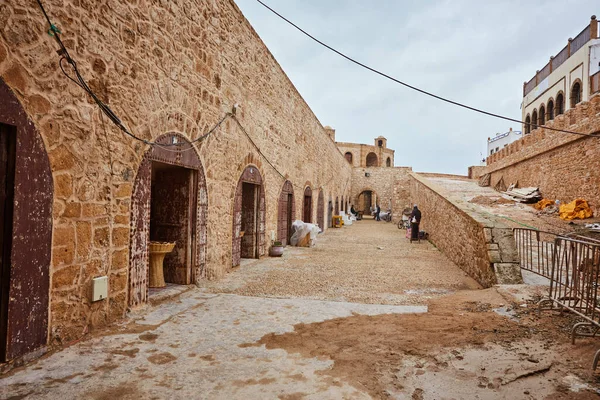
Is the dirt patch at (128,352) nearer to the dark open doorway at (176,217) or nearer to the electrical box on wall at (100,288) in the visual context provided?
the electrical box on wall at (100,288)

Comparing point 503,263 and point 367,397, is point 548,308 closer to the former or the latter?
point 503,263

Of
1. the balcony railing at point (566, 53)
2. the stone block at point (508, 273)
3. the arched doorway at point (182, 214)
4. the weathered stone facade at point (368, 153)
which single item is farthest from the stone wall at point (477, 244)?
the weathered stone facade at point (368, 153)

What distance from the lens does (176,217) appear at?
215 inches

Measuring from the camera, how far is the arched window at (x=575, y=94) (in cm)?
2050

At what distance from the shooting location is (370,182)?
32.1m

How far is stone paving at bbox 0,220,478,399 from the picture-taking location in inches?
95.9

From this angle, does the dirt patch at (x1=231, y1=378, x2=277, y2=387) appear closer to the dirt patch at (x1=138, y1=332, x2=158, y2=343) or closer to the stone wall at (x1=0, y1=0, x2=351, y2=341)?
the dirt patch at (x1=138, y1=332, x2=158, y2=343)

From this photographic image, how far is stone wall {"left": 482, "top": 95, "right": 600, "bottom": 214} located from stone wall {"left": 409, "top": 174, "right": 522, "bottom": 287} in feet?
17.0

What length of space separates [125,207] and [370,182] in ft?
96.4

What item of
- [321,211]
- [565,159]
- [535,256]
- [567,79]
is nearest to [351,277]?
[535,256]

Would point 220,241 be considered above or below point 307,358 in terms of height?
above

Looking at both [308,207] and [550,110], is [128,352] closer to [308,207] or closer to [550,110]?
[308,207]

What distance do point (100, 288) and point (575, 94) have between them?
25.9 metres

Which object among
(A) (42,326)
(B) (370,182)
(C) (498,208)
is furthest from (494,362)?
(B) (370,182)
